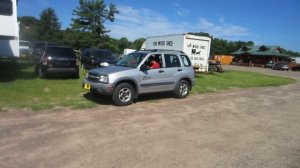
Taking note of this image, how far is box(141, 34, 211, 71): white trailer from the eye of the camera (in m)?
20.5

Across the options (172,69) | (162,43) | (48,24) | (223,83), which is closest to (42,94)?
(172,69)

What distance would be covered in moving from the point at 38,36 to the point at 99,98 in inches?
3598

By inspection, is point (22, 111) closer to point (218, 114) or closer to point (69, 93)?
point (69, 93)

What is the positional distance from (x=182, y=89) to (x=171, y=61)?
134 centimetres

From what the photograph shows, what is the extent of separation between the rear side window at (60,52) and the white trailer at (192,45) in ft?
27.9

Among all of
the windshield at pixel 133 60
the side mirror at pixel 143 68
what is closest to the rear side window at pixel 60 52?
the windshield at pixel 133 60

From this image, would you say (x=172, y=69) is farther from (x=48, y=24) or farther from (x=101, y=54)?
(x=48, y=24)

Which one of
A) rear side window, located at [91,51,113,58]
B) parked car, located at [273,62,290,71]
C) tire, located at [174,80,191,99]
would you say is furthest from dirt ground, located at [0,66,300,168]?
parked car, located at [273,62,290,71]

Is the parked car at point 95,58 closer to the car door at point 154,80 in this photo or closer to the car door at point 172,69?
the car door at point 172,69

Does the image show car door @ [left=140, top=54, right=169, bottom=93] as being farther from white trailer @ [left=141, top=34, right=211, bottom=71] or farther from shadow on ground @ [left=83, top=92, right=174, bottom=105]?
white trailer @ [left=141, top=34, right=211, bottom=71]

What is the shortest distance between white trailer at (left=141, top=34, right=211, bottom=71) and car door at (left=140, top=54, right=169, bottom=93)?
32.2ft

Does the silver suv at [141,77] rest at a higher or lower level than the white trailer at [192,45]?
lower

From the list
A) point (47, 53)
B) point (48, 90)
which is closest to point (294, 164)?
point (48, 90)

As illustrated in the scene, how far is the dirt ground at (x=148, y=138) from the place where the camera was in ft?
16.7
